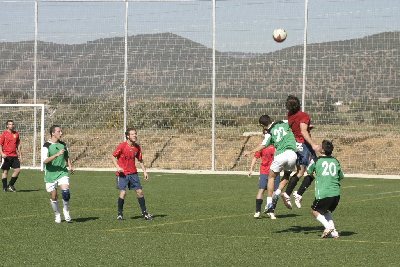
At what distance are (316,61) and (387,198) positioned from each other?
16.8 metres

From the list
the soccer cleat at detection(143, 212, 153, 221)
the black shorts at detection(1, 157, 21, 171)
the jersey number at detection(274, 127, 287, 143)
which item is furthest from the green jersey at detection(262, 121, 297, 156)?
the black shorts at detection(1, 157, 21, 171)

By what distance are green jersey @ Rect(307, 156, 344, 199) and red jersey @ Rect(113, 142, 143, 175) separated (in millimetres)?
4690

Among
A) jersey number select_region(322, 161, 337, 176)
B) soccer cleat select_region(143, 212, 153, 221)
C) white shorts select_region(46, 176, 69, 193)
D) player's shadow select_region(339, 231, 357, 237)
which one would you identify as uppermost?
jersey number select_region(322, 161, 337, 176)

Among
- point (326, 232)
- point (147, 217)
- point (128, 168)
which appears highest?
point (128, 168)

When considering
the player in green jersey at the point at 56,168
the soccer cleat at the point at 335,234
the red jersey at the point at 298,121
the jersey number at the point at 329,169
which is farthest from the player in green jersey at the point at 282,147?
the player in green jersey at the point at 56,168

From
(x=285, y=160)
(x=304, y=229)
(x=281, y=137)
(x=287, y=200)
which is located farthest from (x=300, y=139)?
(x=304, y=229)

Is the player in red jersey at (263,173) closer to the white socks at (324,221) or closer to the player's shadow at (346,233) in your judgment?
the player's shadow at (346,233)

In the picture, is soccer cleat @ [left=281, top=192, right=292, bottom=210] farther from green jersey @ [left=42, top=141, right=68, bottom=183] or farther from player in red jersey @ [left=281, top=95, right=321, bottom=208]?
green jersey @ [left=42, top=141, right=68, bottom=183]

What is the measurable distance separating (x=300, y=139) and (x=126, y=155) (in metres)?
3.39

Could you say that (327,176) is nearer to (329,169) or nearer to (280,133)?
(329,169)

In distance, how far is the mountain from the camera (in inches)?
1694

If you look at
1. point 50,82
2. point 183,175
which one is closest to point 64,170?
point 183,175

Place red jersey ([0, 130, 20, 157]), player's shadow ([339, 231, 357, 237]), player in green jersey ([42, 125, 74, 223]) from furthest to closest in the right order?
1. red jersey ([0, 130, 20, 157])
2. player in green jersey ([42, 125, 74, 223])
3. player's shadow ([339, 231, 357, 237])

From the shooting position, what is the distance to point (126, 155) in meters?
20.8
